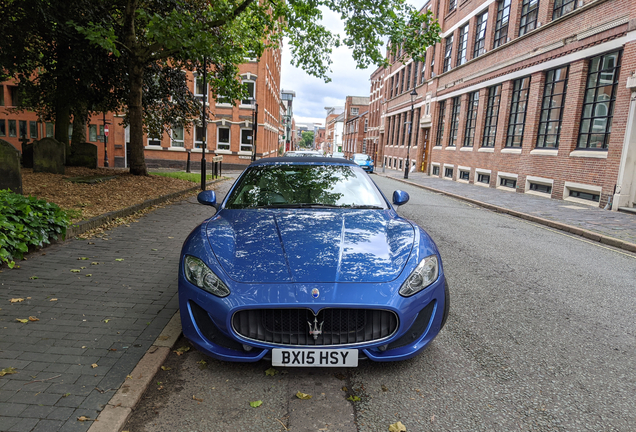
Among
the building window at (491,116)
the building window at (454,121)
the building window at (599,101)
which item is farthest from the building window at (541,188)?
the building window at (454,121)

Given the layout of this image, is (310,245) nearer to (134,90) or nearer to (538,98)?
(134,90)

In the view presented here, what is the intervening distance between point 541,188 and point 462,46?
550 inches

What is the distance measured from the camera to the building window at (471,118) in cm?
2500

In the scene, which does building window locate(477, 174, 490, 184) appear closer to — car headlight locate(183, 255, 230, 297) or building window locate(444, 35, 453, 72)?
building window locate(444, 35, 453, 72)

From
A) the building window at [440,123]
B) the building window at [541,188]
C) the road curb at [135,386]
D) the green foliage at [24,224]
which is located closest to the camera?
the road curb at [135,386]

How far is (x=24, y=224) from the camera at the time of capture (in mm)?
5352

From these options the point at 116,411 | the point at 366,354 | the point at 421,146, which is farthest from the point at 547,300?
the point at 421,146

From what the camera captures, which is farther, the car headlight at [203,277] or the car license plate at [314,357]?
the car headlight at [203,277]

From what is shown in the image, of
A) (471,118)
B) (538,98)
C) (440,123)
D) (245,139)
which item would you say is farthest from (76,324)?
(245,139)

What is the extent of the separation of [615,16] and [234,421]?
1732 centimetres

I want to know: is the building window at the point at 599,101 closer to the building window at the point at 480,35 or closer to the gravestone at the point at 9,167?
the building window at the point at 480,35

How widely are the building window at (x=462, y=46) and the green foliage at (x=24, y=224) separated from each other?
87.2 feet

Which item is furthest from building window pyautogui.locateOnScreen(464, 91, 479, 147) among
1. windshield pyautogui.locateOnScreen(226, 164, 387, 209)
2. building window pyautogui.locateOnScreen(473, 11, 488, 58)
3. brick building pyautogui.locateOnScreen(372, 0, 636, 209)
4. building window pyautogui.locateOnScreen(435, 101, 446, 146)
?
windshield pyautogui.locateOnScreen(226, 164, 387, 209)

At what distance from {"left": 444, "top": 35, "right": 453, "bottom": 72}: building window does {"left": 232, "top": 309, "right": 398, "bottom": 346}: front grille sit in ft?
99.7
